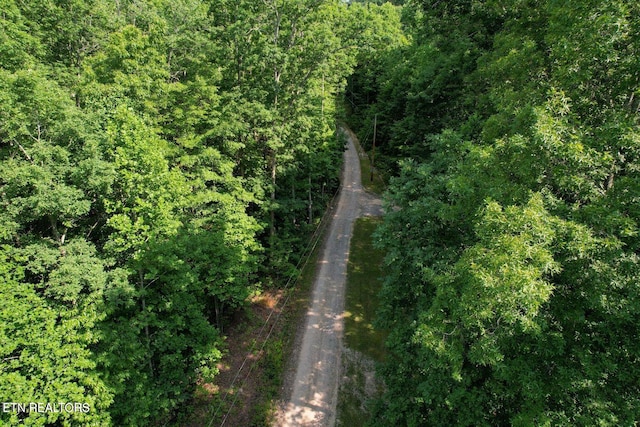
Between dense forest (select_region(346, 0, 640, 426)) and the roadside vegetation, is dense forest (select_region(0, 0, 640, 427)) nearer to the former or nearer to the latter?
dense forest (select_region(346, 0, 640, 426))

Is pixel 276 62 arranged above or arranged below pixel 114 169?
above

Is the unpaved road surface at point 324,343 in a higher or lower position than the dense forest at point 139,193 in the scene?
lower

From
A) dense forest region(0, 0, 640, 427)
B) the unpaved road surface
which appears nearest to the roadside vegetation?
the unpaved road surface

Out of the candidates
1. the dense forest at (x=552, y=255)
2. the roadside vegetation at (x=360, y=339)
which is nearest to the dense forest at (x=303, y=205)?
the dense forest at (x=552, y=255)

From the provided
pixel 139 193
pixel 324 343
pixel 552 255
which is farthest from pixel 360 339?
pixel 552 255

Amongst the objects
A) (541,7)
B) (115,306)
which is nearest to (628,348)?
(541,7)

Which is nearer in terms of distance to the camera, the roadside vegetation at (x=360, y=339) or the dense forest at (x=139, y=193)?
the dense forest at (x=139, y=193)

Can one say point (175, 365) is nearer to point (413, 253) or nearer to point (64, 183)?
point (64, 183)

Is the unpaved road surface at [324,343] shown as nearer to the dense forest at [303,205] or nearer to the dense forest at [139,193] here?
the dense forest at [303,205]
